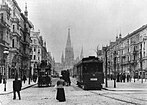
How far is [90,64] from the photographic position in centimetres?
2697

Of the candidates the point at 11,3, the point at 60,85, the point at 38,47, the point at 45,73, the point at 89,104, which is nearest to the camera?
the point at 89,104

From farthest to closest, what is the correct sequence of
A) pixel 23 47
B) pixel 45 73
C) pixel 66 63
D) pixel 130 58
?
1. pixel 66 63
2. pixel 130 58
3. pixel 23 47
4. pixel 45 73

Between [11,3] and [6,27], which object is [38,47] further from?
[6,27]

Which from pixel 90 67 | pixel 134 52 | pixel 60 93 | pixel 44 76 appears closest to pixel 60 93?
pixel 60 93

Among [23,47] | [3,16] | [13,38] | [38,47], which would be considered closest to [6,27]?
[3,16]

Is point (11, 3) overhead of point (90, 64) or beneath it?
overhead

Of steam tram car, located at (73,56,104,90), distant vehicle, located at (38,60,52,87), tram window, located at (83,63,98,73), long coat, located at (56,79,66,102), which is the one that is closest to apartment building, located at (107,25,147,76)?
distant vehicle, located at (38,60,52,87)

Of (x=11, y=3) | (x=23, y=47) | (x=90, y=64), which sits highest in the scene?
(x=11, y=3)

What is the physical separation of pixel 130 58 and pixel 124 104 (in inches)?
3059

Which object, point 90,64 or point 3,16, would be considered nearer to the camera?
point 90,64

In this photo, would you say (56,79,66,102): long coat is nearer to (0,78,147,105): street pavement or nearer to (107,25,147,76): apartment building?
(0,78,147,105): street pavement

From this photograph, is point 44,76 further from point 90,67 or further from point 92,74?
point 92,74

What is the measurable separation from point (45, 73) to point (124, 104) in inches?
799

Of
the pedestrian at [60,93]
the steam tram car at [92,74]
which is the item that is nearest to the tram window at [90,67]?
the steam tram car at [92,74]
